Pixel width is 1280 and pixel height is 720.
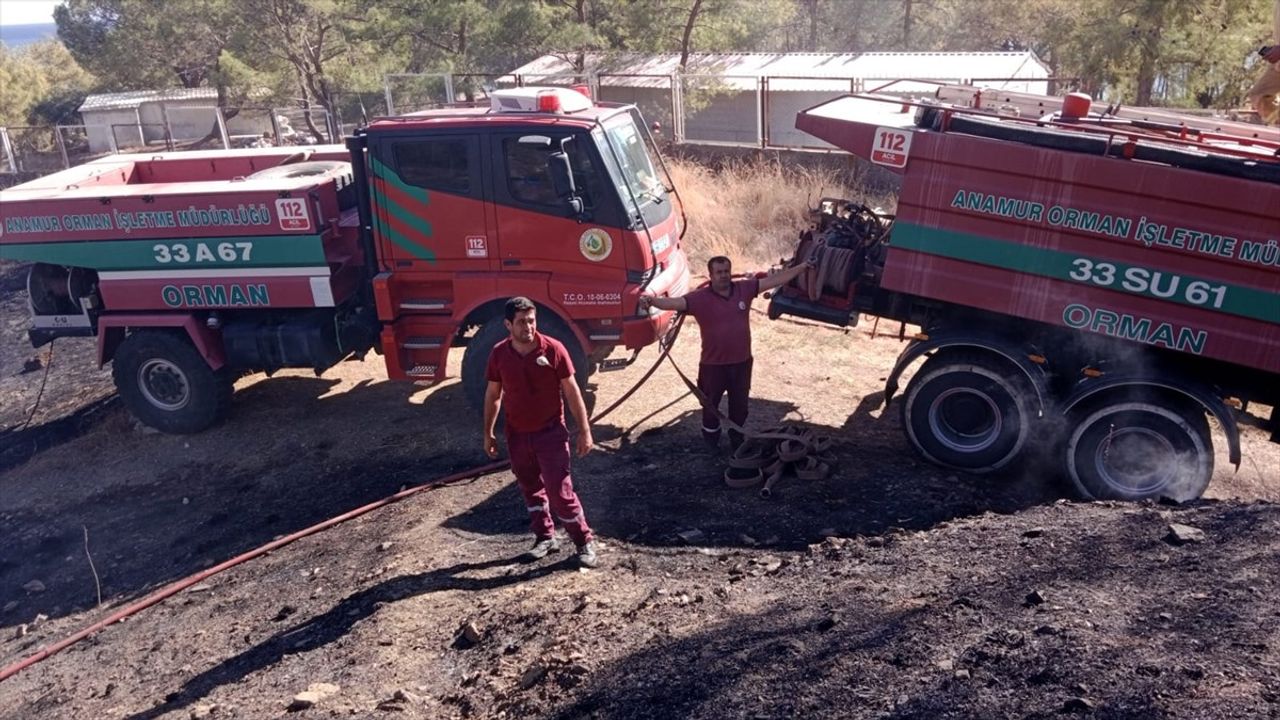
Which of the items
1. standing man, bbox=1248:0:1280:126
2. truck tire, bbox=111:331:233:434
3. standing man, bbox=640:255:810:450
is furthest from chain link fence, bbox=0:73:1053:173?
standing man, bbox=640:255:810:450

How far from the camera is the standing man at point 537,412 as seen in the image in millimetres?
5363

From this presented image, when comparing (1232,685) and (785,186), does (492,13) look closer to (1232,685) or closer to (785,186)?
(785,186)

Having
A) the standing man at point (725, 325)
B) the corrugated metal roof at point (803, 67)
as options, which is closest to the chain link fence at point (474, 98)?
the corrugated metal roof at point (803, 67)

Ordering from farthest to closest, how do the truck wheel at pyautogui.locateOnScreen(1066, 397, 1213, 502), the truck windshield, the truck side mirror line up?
the truck windshield < the truck side mirror < the truck wheel at pyautogui.locateOnScreen(1066, 397, 1213, 502)

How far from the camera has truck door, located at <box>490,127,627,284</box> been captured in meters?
7.04

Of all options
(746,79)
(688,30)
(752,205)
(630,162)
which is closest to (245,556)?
(630,162)

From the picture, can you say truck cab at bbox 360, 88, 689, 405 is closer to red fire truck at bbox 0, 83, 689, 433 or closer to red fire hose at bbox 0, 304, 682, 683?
red fire truck at bbox 0, 83, 689, 433

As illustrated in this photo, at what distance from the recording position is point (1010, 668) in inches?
155

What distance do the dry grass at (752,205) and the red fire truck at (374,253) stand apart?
4678mm

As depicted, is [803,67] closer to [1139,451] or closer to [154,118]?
[154,118]

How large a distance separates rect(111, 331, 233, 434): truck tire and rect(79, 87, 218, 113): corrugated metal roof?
69.6 feet

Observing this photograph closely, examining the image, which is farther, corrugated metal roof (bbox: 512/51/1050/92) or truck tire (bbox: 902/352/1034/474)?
corrugated metal roof (bbox: 512/51/1050/92)

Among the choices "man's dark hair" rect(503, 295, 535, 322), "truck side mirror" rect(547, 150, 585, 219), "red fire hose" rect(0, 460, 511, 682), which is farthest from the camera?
"truck side mirror" rect(547, 150, 585, 219)

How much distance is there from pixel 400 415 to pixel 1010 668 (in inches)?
232
